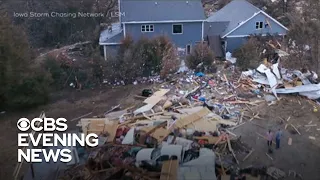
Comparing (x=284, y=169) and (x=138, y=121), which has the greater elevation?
(x=138, y=121)

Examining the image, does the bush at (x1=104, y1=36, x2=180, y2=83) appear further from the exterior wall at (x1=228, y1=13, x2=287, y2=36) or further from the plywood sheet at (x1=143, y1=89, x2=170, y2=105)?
the exterior wall at (x1=228, y1=13, x2=287, y2=36)

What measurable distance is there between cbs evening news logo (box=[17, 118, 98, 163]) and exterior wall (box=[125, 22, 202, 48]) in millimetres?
10364

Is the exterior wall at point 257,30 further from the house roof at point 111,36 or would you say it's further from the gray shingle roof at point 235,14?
the house roof at point 111,36

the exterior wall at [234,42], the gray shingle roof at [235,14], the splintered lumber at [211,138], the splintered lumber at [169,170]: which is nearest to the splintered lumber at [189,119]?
the splintered lumber at [211,138]

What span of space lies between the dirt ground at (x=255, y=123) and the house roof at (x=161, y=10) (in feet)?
21.7

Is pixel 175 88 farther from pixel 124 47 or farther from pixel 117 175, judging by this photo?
pixel 117 175

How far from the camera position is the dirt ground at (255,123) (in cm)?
1188

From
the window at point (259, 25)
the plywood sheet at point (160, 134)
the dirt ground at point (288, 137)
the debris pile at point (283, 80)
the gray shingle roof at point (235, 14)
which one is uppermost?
the gray shingle roof at point (235, 14)

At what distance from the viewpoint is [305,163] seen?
11859mm

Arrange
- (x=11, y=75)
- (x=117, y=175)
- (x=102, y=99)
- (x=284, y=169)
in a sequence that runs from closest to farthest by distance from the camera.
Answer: (x=117, y=175) → (x=284, y=169) → (x=11, y=75) → (x=102, y=99)

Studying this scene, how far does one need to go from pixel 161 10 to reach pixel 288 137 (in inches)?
526

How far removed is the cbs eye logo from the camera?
14714 mm

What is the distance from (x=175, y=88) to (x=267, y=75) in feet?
14.5

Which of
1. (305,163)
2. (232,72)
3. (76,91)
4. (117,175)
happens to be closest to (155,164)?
(117,175)
